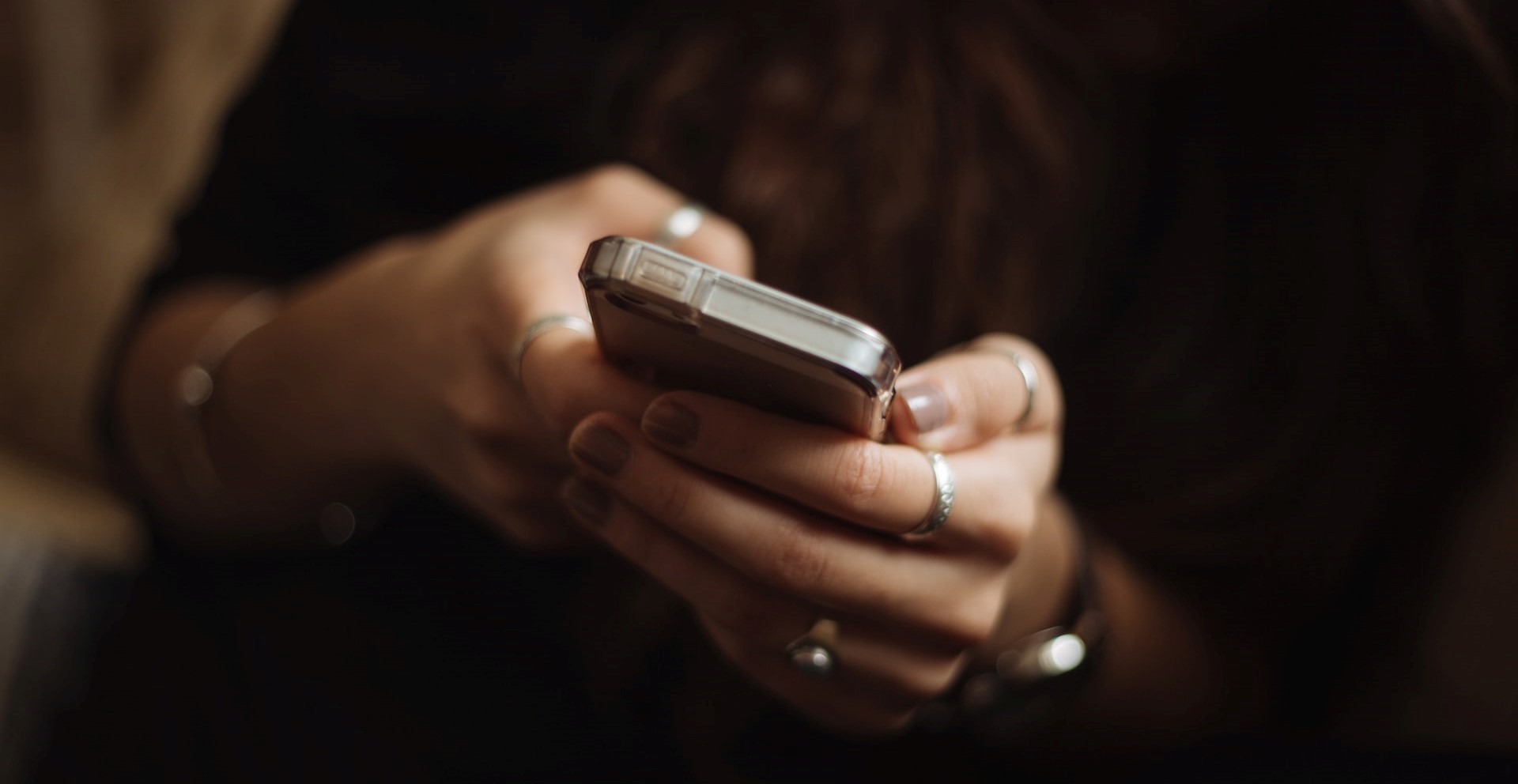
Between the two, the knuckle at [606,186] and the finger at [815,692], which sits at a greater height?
the knuckle at [606,186]

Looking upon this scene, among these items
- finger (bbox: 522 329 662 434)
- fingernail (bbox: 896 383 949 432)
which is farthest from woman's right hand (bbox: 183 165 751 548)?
fingernail (bbox: 896 383 949 432)

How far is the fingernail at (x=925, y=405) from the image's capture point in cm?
37

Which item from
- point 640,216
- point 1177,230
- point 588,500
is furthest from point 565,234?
point 1177,230

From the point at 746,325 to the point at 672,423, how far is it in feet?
0.31

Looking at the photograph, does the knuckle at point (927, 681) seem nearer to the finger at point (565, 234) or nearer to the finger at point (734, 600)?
the finger at point (734, 600)

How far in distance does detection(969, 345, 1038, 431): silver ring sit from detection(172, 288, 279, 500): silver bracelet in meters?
0.59

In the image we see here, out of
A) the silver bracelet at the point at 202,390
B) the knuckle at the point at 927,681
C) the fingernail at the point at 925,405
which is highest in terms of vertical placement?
the fingernail at the point at 925,405

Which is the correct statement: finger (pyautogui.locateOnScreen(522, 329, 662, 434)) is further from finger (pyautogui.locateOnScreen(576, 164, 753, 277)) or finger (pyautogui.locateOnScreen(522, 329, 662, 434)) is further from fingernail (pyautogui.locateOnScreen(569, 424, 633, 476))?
finger (pyautogui.locateOnScreen(576, 164, 753, 277))

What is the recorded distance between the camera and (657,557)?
1.40 feet

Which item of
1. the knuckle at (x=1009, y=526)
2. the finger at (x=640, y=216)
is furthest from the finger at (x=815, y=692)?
the finger at (x=640, y=216)

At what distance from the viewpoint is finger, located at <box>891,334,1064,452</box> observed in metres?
0.38

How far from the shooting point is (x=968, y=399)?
400 millimetres

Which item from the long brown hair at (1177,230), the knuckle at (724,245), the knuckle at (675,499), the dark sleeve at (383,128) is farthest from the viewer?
the dark sleeve at (383,128)

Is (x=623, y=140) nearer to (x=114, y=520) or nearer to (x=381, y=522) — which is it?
(x=381, y=522)
